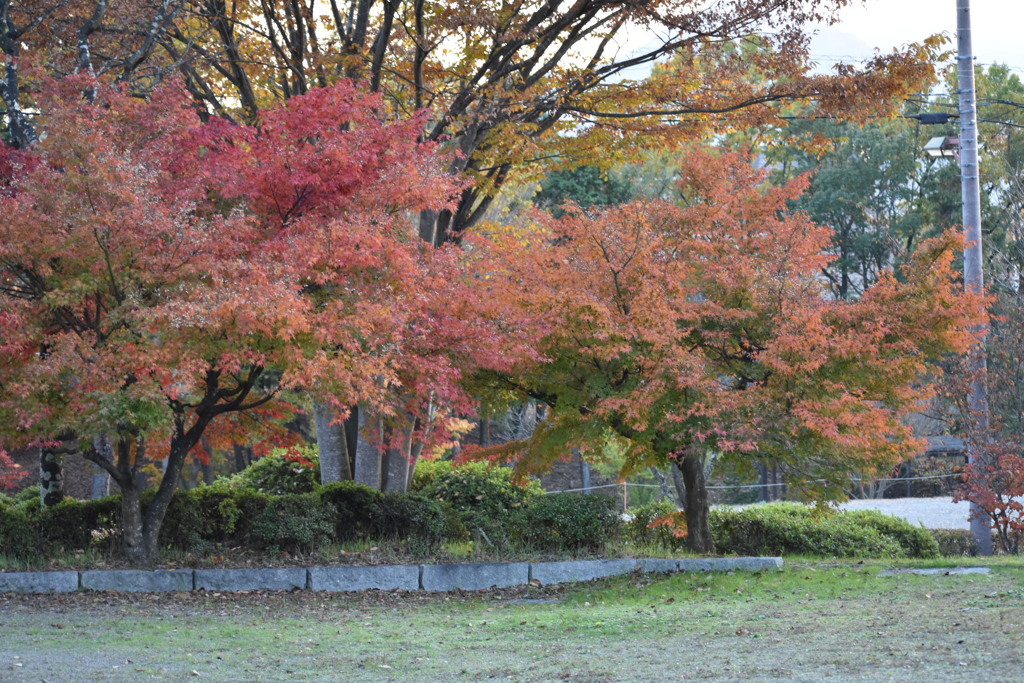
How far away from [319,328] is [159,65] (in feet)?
24.1

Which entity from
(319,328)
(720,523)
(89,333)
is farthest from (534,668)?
(720,523)

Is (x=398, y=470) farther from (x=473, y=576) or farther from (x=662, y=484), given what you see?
(x=662, y=484)

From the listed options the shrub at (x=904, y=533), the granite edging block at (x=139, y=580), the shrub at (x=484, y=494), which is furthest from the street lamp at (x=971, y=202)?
the granite edging block at (x=139, y=580)

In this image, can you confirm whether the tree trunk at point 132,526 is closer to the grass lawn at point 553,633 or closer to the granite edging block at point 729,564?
the grass lawn at point 553,633

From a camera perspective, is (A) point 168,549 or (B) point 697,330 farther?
(B) point 697,330

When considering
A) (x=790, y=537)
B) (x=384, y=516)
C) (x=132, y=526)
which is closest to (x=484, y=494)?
(x=384, y=516)

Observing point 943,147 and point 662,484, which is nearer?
point 943,147

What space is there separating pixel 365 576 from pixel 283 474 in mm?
4641

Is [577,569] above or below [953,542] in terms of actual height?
above

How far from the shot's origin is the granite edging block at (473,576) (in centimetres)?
1150

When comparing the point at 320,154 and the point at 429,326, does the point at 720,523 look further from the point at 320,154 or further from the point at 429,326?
the point at 320,154

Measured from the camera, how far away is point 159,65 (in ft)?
46.7

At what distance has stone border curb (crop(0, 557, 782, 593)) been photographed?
1019 cm

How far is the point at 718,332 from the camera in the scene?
39.5ft
